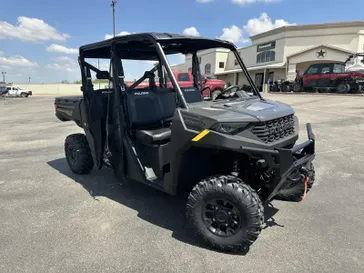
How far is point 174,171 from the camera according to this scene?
126 inches

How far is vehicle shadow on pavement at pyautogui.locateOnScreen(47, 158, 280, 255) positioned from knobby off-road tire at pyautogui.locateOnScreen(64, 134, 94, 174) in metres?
0.15

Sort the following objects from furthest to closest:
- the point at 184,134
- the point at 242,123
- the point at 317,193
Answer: the point at 317,193 < the point at 184,134 < the point at 242,123

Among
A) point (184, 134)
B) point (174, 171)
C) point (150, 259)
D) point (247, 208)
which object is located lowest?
point (150, 259)

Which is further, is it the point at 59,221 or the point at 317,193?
the point at 317,193

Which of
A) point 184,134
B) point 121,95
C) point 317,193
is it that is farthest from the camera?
point 317,193

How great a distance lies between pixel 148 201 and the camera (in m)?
4.15

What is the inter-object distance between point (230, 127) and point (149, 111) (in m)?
1.63

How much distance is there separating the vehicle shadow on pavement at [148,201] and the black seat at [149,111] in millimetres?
925

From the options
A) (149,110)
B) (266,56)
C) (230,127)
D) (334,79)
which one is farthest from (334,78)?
(266,56)

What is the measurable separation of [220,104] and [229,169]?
747 mm

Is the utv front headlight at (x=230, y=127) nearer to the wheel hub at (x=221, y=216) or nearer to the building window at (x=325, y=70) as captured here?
the wheel hub at (x=221, y=216)

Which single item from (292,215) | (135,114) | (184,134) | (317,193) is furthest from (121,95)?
(317,193)

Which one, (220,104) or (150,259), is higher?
(220,104)

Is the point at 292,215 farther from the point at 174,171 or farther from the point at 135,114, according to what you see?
the point at 135,114
